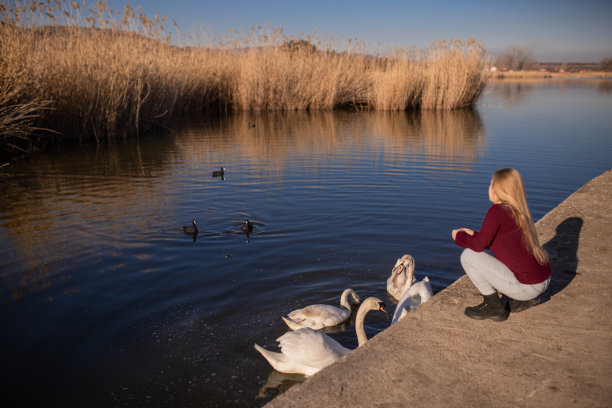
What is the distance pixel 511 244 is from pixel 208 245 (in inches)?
177

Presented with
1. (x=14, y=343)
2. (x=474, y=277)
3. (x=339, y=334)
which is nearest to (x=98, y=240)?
(x=14, y=343)

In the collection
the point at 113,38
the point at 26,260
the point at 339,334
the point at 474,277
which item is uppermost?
the point at 113,38

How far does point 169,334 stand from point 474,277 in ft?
9.20

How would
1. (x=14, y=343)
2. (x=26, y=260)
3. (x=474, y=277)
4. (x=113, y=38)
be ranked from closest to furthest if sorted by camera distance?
(x=474, y=277) → (x=14, y=343) → (x=26, y=260) → (x=113, y=38)

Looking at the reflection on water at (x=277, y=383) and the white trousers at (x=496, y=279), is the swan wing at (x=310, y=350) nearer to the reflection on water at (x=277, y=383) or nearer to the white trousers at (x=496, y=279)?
the reflection on water at (x=277, y=383)

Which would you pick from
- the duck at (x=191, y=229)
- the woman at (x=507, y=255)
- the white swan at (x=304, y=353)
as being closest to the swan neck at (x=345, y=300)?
the white swan at (x=304, y=353)

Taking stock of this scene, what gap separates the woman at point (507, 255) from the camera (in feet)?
11.4

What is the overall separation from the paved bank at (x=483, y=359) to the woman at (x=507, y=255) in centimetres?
16

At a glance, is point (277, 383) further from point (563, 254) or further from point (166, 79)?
point (166, 79)

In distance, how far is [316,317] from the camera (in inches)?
189

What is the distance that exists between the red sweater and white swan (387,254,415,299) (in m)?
1.90

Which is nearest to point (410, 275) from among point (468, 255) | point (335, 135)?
point (468, 255)

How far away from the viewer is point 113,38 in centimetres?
1670

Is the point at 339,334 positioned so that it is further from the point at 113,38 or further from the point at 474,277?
the point at 113,38
